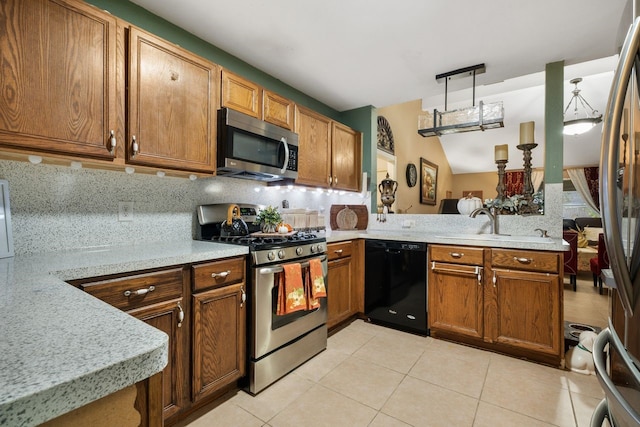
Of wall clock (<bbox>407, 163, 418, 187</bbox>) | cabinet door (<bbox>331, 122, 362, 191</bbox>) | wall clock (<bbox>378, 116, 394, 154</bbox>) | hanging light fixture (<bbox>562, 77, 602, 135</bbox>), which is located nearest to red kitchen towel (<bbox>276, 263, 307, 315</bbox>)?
cabinet door (<bbox>331, 122, 362, 191</bbox>)

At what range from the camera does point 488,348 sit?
240 centimetres

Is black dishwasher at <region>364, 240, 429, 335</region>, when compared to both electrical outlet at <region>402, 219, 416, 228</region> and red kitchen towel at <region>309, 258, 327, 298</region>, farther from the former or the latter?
red kitchen towel at <region>309, 258, 327, 298</region>

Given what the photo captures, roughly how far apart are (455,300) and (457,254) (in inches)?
15.6

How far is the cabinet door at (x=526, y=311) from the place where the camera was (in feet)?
6.93

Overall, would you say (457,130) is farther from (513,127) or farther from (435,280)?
(513,127)

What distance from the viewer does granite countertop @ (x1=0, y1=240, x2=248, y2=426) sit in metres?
0.38

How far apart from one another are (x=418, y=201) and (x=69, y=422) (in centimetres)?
582

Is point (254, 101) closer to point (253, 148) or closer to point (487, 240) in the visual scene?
point (253, 148)

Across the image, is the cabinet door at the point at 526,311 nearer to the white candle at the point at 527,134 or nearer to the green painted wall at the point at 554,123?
the green painted wall at the point at 554,123

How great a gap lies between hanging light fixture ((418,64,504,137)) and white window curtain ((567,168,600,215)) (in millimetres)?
5826

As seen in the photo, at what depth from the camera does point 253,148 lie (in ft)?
7.20

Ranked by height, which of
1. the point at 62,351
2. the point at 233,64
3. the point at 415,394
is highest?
the point at 233,64

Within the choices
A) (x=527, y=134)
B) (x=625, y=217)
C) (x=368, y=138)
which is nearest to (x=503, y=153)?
(x=527, y=134)

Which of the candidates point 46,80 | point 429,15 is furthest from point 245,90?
point 429,15
